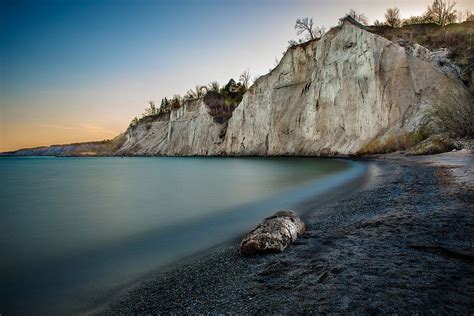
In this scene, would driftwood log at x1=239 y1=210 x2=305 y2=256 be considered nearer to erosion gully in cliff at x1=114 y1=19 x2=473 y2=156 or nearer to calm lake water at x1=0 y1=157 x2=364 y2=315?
calm lake water at x1=0 y1=157 x2=364 y2=315

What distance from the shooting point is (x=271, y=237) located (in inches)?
147

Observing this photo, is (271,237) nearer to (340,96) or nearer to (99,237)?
(99,237)

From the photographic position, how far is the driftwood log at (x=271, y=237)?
12.0 feet

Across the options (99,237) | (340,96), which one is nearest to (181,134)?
(340,96)

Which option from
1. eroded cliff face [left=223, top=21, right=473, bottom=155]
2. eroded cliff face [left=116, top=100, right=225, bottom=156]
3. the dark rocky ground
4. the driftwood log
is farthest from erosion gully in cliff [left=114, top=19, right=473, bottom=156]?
the driftwood log

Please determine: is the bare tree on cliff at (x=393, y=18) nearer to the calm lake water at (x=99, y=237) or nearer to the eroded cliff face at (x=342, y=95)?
the eroded cliff face at (x=342, y=95)

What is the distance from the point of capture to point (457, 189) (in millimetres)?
5855

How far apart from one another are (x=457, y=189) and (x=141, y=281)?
6079mm

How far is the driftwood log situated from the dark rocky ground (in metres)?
0.13

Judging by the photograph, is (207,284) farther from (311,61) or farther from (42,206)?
(311,61)

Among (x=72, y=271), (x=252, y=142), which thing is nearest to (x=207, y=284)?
(x=72, y=271)

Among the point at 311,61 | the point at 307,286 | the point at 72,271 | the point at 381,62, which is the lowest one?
the point at 72,271

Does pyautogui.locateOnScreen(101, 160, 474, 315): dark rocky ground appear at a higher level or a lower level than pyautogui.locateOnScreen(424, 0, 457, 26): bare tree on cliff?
lower

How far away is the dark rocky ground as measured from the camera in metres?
2.22
